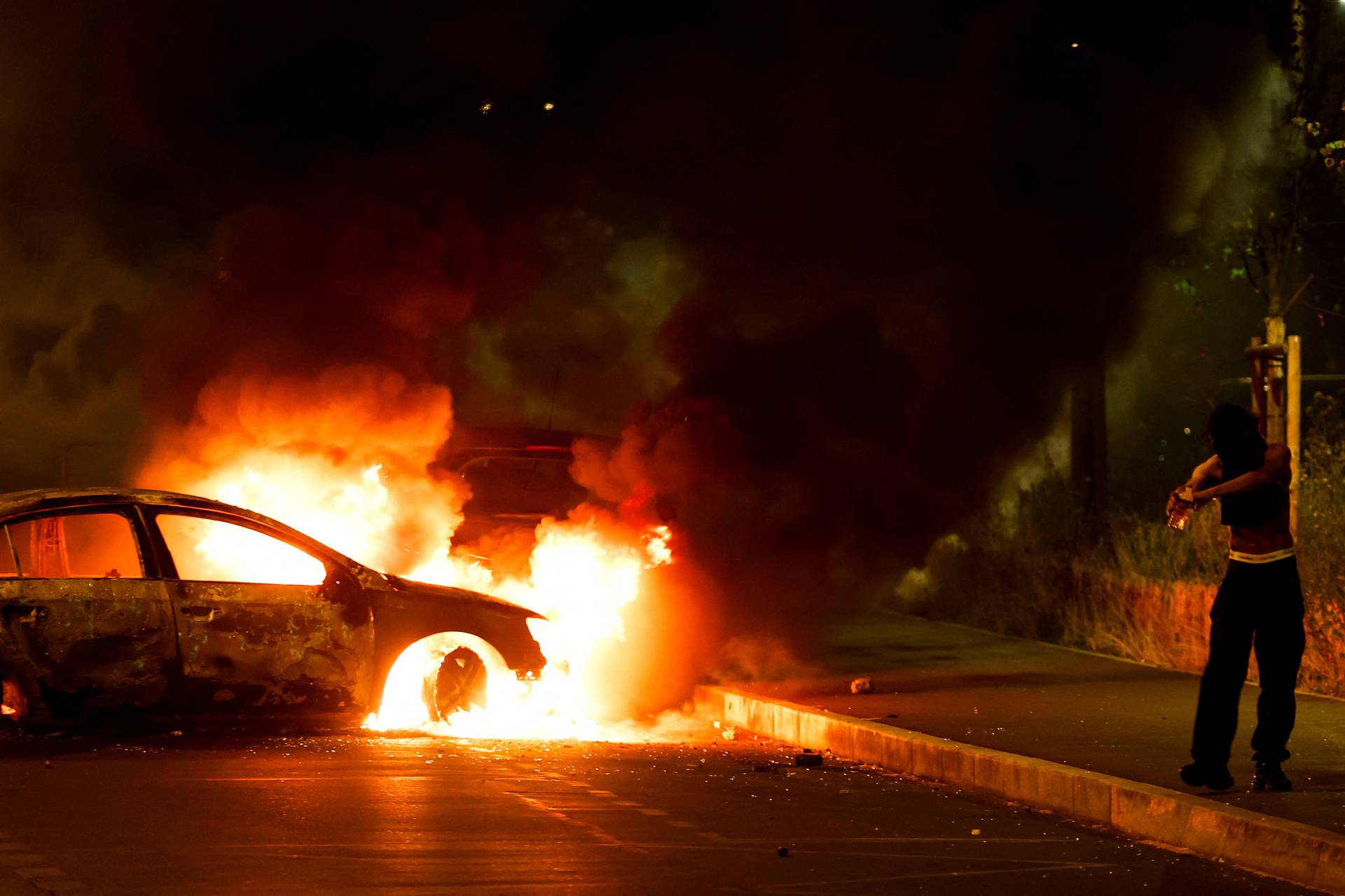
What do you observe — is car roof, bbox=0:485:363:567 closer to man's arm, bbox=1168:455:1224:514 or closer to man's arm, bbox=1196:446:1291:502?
man's arm, bbox=1168:455:1224:514

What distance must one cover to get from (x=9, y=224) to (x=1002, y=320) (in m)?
10.6

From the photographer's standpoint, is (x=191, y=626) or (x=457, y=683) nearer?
(x=191, y=626)

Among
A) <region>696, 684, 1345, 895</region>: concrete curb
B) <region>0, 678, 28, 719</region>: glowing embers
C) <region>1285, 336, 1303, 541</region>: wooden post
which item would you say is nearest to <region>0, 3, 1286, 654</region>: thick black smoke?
<region>1285, 336, 1303, 541</region>: wooden post

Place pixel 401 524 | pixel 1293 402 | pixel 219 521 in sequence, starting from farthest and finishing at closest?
pixel 1293 402, pixel 401 524, pixel 219 521

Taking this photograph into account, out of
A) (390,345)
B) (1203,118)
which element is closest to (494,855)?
(390,345)

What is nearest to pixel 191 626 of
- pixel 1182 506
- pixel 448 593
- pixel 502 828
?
pixel 448 593

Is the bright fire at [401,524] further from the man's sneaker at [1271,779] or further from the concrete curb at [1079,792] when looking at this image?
the man's sneaker at [1271,779]

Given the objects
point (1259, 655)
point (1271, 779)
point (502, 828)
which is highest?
point (1259, 655)

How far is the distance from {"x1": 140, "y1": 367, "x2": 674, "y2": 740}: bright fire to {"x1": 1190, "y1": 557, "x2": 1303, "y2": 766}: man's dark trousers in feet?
12.6

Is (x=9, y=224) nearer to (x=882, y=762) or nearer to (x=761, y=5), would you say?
(x=761, y=5)

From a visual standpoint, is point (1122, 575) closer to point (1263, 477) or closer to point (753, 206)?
point (753, 206)

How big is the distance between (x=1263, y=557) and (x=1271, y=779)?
97cm

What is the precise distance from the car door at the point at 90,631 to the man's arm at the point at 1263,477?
5146 mm

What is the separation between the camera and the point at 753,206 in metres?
13.8
